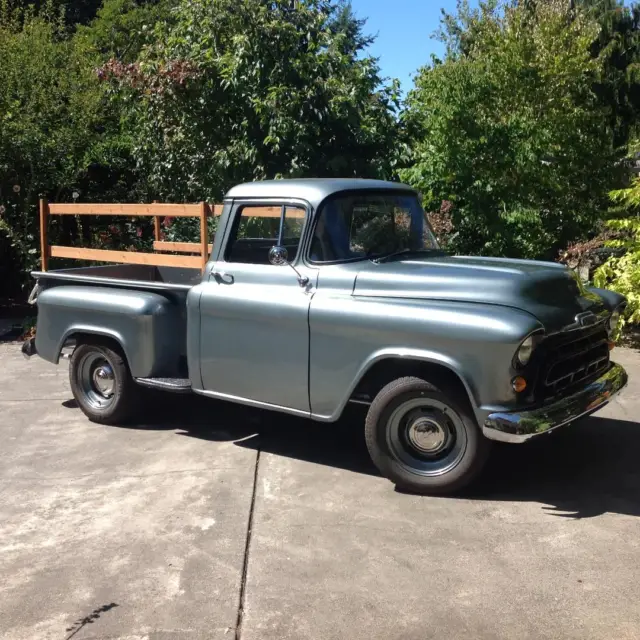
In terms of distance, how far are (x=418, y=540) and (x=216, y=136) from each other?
6325 mm

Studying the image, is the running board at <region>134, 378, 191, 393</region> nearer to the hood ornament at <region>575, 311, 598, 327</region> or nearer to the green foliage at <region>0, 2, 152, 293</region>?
the hood ornament at <region>575, 311, 598, 327</region>

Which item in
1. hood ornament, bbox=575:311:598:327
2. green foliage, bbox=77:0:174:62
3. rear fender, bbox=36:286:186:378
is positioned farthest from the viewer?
green foliage, bbox=77:0:174:62

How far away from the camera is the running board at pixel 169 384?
5586 mm

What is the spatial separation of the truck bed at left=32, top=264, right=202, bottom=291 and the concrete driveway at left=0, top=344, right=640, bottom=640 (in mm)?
1243

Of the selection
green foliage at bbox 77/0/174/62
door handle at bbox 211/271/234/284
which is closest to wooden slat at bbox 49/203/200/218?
door handle at bbox 211/271/234/284

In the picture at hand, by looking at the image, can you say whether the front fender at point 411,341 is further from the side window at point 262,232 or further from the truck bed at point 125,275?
the truck bed at point 125,275

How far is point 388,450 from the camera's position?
15.5 ft

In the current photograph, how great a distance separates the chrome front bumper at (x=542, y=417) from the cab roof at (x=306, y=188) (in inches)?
76.4

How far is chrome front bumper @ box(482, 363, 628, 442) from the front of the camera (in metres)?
4.12

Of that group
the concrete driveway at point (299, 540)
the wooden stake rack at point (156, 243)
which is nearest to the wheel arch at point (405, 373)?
the concrete driveway at point (299, 540)

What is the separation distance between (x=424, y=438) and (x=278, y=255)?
5.12 feet

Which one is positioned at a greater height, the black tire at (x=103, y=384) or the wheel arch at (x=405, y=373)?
the wheel arch at (x=405, y=373)

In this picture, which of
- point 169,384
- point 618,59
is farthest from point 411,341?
point 618,59

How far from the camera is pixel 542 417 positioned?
4.21 m
